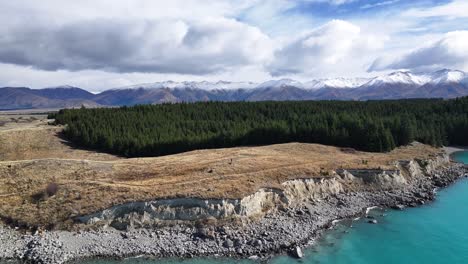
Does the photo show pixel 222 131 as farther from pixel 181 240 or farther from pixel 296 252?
pixel 296 252

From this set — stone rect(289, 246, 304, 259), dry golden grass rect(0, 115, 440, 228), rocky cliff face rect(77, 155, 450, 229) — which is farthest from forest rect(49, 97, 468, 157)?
stone rect(289, 246, 304, 259)

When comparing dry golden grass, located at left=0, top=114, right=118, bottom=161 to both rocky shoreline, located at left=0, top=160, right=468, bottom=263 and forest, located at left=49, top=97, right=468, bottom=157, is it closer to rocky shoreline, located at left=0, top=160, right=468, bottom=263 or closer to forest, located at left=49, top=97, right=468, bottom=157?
forest, located at left=49, top=97, right=468, bottom=157

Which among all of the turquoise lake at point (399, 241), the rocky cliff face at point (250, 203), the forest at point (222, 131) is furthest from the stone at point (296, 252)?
the forest at point (222, 131)

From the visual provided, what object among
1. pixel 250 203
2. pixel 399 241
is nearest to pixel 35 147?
pixel 250 203

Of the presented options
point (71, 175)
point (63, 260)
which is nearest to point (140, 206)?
point (63, 260)

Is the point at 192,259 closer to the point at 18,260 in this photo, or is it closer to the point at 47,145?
the point at 18,260

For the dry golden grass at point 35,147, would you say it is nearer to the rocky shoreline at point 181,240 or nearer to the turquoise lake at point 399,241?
the rocky shoreline at point 181,240
